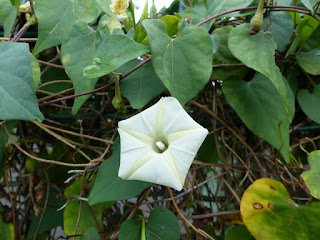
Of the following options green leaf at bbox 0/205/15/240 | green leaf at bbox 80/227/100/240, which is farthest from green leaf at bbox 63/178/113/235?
green leaf at bbox 0/205/15/240

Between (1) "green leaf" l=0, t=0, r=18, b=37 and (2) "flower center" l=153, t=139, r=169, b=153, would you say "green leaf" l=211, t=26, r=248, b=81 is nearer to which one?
(2) "flower center" l=153, t=139, r=169, b=153

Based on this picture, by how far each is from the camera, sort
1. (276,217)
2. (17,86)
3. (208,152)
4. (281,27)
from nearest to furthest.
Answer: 1. (17,86)
2. (276,217)
3. (281,27)
4. (208,152)

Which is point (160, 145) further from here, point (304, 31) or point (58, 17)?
point (304, 31)

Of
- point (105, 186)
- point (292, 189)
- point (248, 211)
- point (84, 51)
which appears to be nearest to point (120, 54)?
point (84, 51)

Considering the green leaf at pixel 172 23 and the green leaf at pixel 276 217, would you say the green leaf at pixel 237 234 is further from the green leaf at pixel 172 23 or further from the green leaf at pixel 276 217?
the green leaf at pixel 172 23

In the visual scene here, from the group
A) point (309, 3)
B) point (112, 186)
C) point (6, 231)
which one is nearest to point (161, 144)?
point (112, 186)

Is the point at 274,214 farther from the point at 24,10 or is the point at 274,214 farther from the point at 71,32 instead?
the point at 24,10
